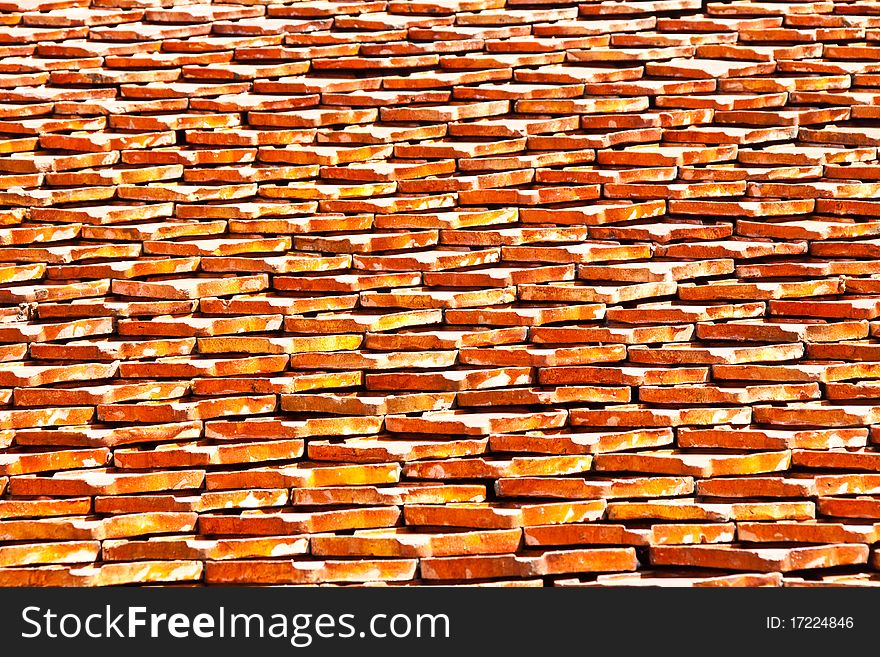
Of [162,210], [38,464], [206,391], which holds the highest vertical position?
[162,210]

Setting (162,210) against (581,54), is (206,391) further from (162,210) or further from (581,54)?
(581,54)

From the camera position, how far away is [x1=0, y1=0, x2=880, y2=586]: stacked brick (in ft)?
13.4

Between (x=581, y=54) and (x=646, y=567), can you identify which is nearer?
(x=646, y=567)

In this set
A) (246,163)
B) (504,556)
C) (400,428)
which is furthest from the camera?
(246,163)

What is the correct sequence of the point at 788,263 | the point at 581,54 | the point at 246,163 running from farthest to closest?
the point at 581,54, the point at 246,163, the point at 788,263

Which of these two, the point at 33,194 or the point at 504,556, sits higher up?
the point at 33,194

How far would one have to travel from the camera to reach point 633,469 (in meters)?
4.18

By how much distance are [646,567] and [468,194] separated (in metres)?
1.81

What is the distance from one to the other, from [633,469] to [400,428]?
936mm

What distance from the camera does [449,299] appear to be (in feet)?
14.8

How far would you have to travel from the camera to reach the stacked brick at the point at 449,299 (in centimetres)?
409
